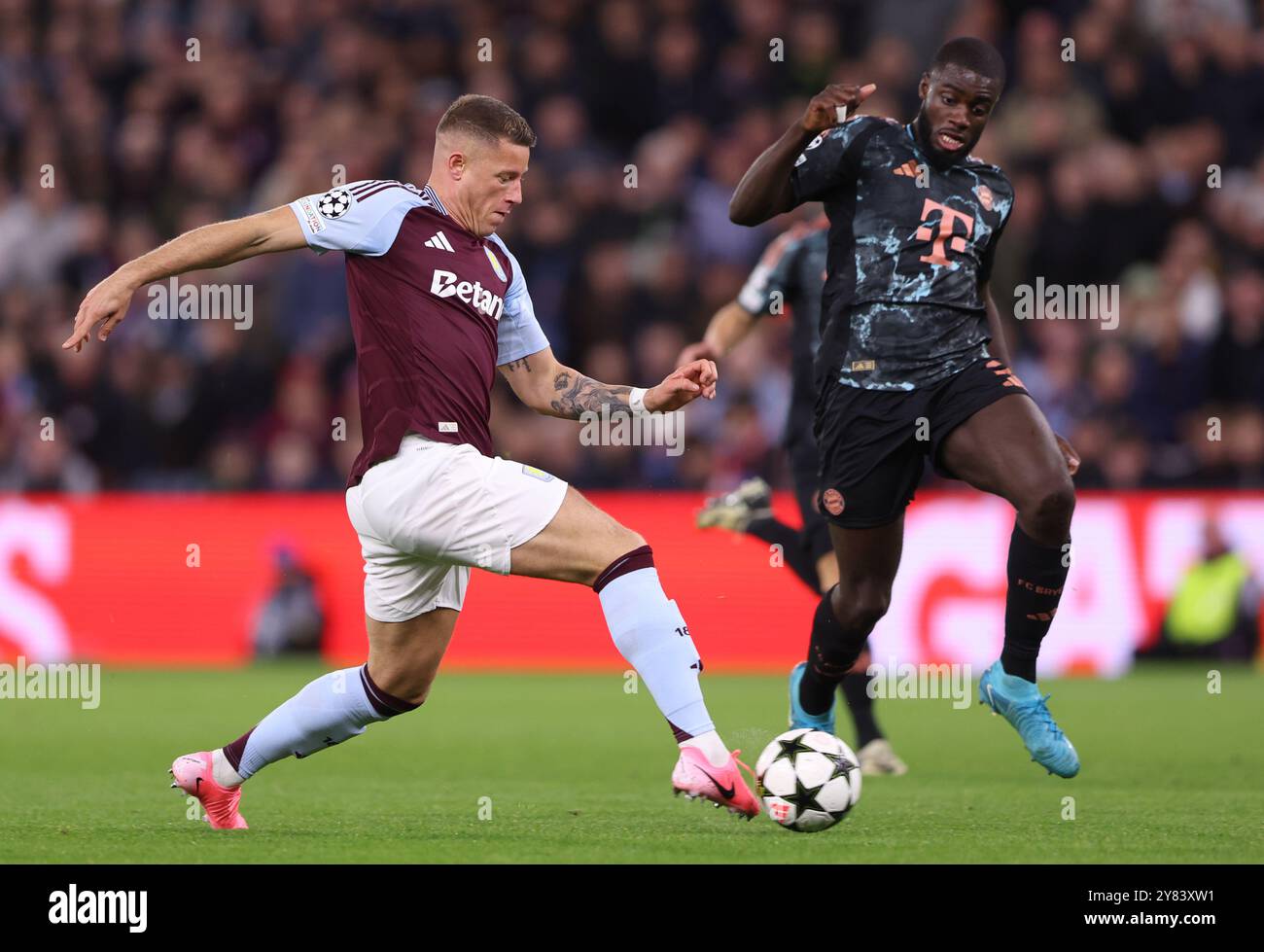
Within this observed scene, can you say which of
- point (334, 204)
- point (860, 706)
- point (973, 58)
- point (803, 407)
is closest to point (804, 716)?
point (860, 706)

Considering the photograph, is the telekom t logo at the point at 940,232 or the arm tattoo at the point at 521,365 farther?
the telekom t logo at the point at 940,232

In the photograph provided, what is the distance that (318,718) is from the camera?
6.13m

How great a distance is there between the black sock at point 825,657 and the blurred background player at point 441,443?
102cm

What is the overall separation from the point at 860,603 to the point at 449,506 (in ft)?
5.74

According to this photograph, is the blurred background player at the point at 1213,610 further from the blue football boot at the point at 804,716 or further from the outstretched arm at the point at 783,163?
the outstretched arm at the point at 783,163

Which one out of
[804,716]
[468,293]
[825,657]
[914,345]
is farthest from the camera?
[804,716]

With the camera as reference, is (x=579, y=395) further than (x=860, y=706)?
No

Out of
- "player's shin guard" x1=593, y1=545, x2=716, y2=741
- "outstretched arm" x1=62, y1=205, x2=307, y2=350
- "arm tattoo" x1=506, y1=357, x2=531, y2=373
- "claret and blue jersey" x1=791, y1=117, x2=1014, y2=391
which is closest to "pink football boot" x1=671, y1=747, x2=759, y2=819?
"player's shin guard" x1=593, y1=545, x2=716, y2=741

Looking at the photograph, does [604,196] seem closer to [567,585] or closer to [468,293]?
[567,585]

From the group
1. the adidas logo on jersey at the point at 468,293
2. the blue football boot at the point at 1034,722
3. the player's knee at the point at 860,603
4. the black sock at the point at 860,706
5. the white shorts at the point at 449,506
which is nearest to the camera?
the white shorts at the point at 449,506

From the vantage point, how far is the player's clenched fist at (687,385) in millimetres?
5676

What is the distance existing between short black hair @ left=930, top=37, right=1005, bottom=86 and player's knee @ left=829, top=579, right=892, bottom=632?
1.81 metres

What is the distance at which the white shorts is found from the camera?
5.63 metres

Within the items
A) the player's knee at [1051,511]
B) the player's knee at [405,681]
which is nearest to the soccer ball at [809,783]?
the player's knee at [1051,511]
